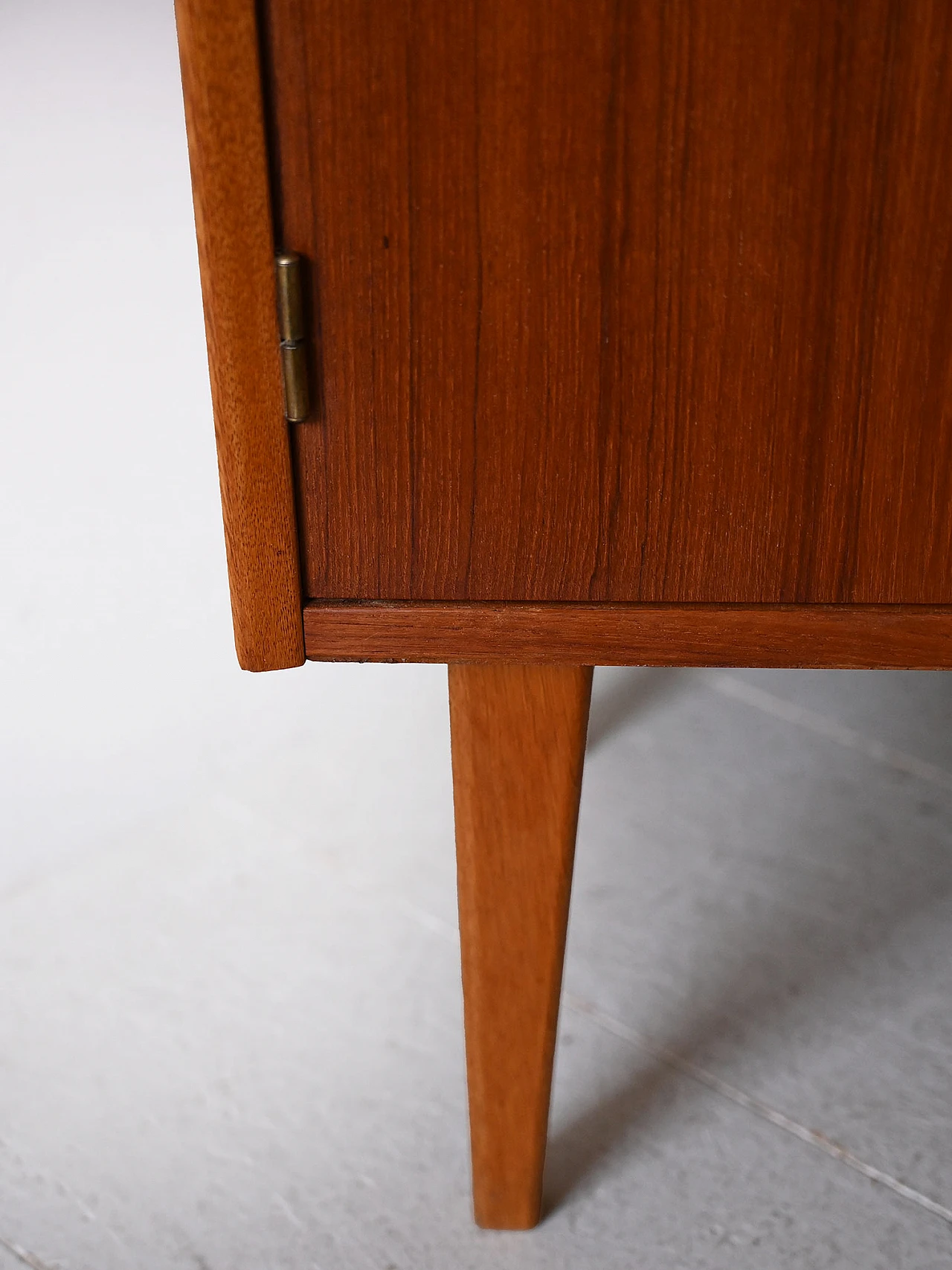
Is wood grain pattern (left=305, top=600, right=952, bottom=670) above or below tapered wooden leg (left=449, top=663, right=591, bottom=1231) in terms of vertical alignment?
above

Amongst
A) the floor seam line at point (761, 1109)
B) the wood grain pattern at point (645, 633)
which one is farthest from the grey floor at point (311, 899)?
the wood grain pattern at point (645, 633)

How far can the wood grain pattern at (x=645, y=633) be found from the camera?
433 millimetres

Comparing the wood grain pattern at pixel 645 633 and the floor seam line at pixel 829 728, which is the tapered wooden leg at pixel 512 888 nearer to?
the wood grain pattern at pixel 645 633

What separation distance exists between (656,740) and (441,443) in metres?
0.63

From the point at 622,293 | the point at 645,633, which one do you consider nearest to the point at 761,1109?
the point at 645,633

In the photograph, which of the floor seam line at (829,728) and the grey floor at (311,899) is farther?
the floor seam line at (829,728)

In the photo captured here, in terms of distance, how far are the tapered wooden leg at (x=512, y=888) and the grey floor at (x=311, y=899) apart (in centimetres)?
7

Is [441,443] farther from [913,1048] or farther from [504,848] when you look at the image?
[913,1048]

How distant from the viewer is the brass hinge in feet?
1.28

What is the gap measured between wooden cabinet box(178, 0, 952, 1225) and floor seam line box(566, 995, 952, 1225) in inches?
13.3

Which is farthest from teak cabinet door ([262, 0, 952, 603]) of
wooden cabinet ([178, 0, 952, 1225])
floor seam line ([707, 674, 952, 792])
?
floor seam line ([707, 674, 952, 792])

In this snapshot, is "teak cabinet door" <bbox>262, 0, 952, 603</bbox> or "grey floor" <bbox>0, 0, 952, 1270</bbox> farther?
"grey floor" <bbox>0, 0, 952, 1270</bbox>

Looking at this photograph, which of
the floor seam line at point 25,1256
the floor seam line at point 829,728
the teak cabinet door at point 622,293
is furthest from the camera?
the floor seam line at point 829,728

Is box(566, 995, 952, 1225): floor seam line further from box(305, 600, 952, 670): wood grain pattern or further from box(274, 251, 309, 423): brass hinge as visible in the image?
box(274, 251, 309, 423): brass hinge
